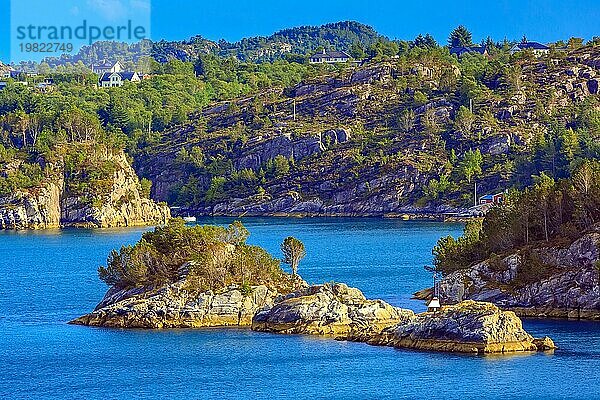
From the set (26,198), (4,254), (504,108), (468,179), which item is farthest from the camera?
(504,108)

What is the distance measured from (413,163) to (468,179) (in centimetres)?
979

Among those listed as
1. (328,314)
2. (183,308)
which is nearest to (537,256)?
(328,314)

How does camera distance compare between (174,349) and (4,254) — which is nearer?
(174,349)

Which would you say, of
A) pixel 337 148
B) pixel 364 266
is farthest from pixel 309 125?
pixel 364 266

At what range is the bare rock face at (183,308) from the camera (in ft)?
218

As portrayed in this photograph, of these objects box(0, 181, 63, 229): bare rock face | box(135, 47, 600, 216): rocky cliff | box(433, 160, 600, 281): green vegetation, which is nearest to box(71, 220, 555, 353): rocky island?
box(433, 160, 600, 281): green vegetation

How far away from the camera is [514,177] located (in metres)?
169

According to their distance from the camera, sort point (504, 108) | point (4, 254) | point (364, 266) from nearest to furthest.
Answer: point (364, 266)
point (4, 254)
point (504, 108)

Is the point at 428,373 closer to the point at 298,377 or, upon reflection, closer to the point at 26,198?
the point at 298,377

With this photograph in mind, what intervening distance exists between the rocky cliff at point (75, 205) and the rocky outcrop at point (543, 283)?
93.2 meters

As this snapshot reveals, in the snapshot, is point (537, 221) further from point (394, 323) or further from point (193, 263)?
point (193, 263)

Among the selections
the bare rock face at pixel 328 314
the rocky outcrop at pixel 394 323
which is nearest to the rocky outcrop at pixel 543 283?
the bare rock face at pixel 328 314

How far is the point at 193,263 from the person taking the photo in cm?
6894

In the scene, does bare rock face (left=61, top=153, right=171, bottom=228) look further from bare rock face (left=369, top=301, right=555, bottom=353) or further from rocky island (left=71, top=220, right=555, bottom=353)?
bare rock face (left=369, top=301, right=555, bottom=353)
